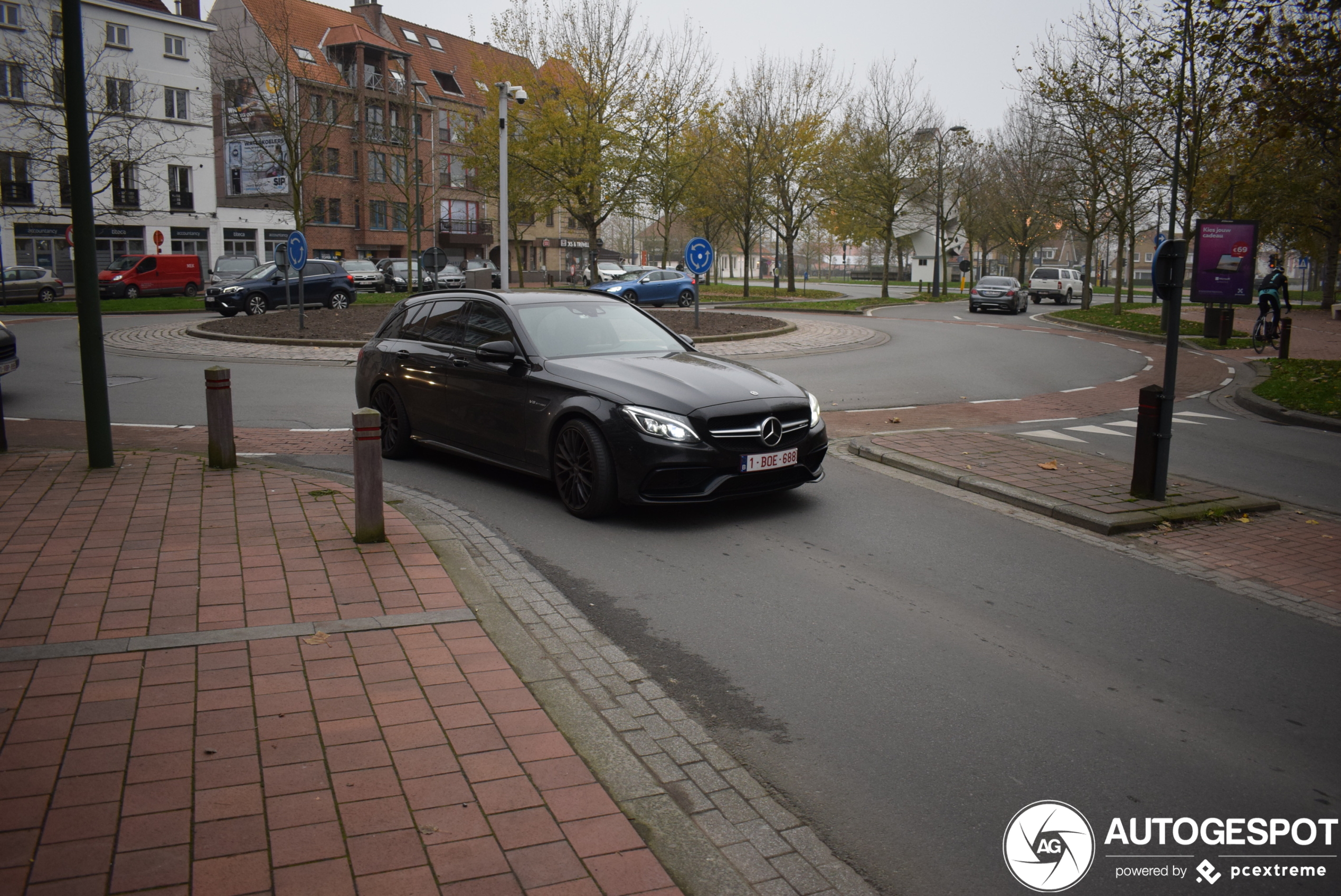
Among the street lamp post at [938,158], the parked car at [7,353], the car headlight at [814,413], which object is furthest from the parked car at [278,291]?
the street lamp post at [938,158]

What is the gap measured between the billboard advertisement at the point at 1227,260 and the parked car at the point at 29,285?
37.8m

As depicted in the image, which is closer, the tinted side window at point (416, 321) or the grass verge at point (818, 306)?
the tinted side window at point (416, 321)

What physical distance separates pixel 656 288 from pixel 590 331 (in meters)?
29.2

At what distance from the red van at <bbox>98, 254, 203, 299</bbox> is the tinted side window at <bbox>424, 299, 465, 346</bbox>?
3632 cm

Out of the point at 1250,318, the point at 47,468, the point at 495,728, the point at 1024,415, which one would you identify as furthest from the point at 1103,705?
the point at 1250,318

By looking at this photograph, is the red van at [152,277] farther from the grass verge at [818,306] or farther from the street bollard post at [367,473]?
the street bollard post at [367,473]

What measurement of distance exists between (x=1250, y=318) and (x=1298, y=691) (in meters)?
37.2

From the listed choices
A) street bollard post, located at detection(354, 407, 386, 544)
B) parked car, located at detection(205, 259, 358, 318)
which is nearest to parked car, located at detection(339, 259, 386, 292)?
parked car, located at detection(205, 259, 358, 318)

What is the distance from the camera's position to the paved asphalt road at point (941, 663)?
3516 millimetres

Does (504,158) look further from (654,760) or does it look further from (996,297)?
(996,297)

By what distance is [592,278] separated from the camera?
1388 inches

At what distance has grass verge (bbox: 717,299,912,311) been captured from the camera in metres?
36.4

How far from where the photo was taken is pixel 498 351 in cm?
778

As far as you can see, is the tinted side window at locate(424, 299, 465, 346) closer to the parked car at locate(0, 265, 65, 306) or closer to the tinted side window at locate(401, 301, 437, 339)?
the tinted side window at locate(401, 301, 437, 339)
